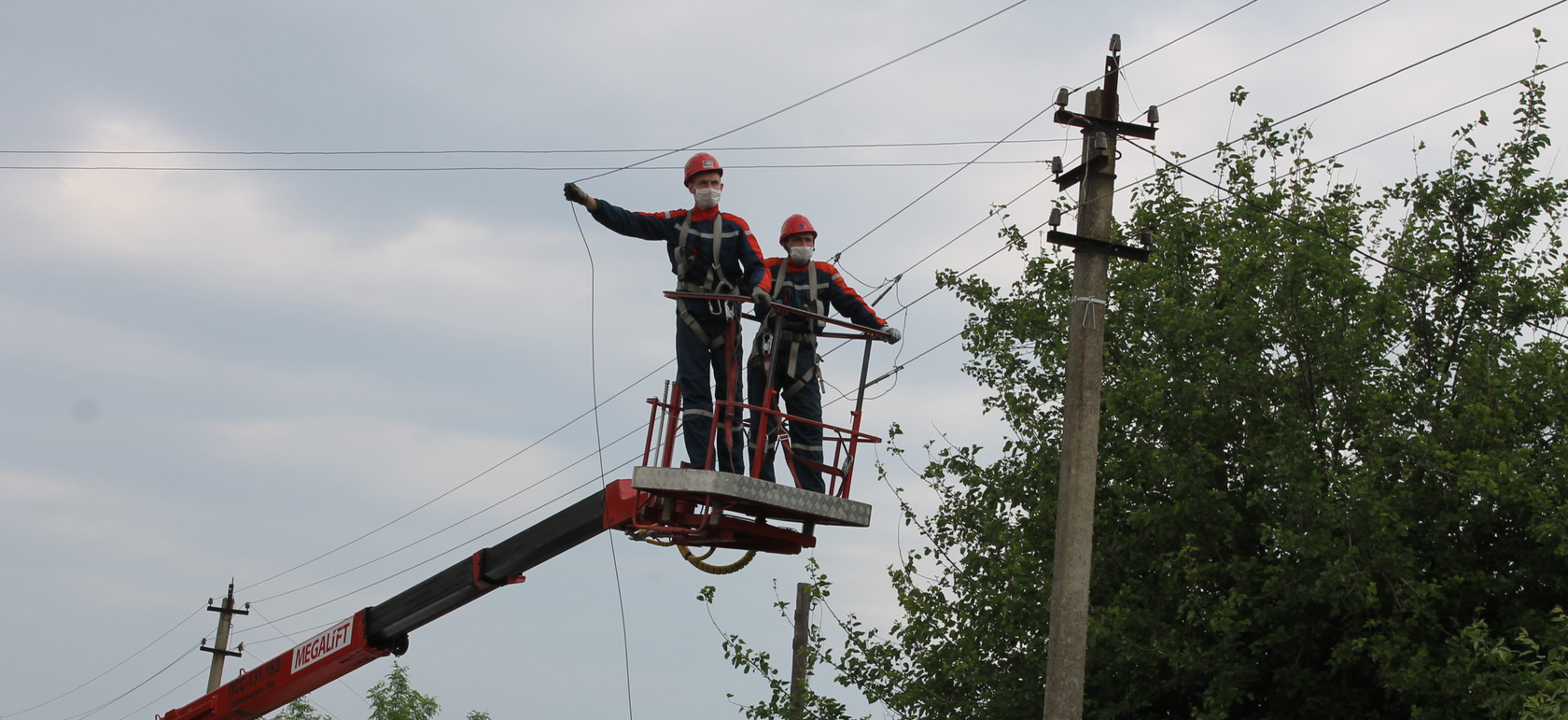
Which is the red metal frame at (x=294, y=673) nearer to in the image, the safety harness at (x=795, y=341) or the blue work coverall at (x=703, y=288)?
the blue work coverall at (x=703, y=288)

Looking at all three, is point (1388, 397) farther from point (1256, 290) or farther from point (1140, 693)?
point (1140, 693)

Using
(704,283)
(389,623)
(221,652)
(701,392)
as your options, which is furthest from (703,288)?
(221,652)

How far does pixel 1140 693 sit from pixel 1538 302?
5.88 m

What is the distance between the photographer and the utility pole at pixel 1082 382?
30.3 ft

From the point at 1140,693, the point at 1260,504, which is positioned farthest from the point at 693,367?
the point at 1140,693

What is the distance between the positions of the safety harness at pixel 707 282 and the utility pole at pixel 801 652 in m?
8.21

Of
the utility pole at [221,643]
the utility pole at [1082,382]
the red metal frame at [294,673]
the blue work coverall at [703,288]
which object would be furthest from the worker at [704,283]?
the utility pole at [221,643]

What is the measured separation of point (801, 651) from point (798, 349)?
8.66m

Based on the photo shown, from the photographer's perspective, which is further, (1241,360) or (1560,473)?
(1241,360)

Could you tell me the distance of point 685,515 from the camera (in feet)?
31.1

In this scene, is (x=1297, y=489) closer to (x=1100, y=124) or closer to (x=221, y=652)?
(x=1100, y=124)

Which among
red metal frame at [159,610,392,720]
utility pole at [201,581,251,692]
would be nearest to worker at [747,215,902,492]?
red metal frame at [159,610,392,720]

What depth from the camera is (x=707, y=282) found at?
9.47 metres

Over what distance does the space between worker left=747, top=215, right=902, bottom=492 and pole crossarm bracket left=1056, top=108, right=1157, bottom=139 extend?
1923 millimetres
